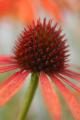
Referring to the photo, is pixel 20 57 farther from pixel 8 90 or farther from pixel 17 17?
pixel 17 17

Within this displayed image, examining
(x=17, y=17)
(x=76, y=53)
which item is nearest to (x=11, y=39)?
(x=76, y=53)

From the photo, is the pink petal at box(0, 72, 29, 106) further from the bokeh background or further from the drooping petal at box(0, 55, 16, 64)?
the bokeh background

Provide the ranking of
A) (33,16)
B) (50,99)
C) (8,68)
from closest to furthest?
(50,99) < (8,68) < (33,16)

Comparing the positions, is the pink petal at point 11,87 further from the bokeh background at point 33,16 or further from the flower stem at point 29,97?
the bokeh background at point 33,16

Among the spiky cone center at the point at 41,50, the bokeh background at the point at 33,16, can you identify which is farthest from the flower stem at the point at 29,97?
the bokeh background at the point at 33,16

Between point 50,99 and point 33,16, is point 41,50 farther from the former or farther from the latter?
point 50,99

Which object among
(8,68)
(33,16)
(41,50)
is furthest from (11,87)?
(33,16)
